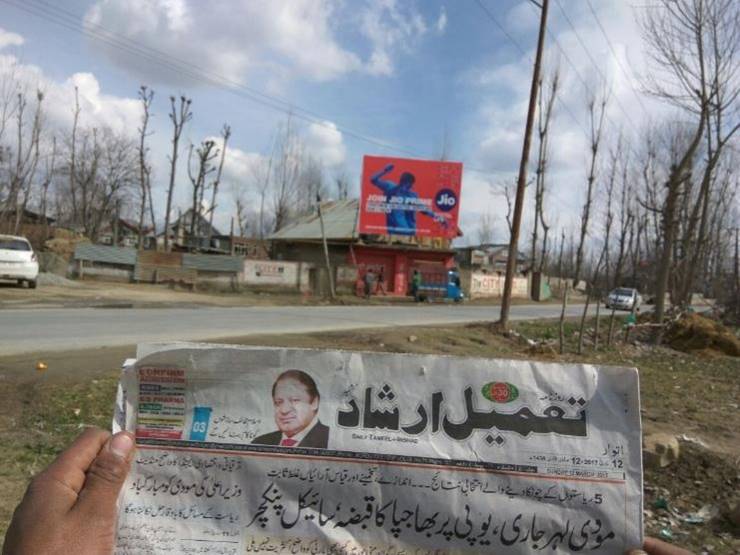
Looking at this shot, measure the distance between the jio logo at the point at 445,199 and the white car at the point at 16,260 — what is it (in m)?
20.4

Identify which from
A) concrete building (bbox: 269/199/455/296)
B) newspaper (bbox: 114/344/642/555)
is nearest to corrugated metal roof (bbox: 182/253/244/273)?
concrete building (bbox: 269/199/455/296)

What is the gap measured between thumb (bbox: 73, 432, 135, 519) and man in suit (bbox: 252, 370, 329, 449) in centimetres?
39

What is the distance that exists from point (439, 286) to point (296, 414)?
31795mm

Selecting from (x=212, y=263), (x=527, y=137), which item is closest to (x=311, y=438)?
(x=527, y=137)

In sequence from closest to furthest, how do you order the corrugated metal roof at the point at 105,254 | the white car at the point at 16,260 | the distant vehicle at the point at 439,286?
the white car at the point at 16,260 → the corrugated metal roof at the point at 105,254 → the distant vehicle at the point at 439,286

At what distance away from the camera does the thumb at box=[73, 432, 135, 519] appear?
155 cm

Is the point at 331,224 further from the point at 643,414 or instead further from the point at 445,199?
the point at 643,414

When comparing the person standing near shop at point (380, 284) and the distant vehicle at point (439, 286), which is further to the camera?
the person standing near shop at point (380, 284)

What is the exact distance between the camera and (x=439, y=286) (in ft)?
109

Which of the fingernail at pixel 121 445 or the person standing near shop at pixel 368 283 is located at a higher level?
the fingernail at pixel 121 445

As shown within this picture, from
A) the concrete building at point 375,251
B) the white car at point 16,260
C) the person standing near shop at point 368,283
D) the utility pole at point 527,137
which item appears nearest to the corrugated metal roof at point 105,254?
the white car at point 16,260

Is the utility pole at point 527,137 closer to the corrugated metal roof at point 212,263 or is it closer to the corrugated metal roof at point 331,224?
the corrugated metal roof at point 212,263

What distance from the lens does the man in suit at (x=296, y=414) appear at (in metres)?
1.80

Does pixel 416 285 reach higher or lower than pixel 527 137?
lower
